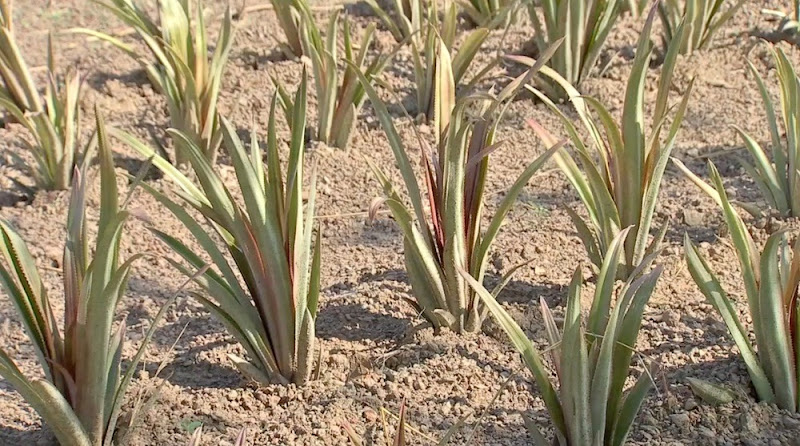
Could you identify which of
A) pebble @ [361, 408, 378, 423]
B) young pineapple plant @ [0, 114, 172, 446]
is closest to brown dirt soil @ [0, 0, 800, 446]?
pebble @ [361, 408, 378, 423]

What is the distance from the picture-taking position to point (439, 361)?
1850 millimetres

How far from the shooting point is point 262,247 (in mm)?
1654

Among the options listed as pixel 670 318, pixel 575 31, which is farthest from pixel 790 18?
pixel 670 318

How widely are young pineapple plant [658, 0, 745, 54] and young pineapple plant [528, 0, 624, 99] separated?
7.9 inches

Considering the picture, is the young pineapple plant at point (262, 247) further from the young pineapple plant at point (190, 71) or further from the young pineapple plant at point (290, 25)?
the young pineapple plant at point (290, 25)

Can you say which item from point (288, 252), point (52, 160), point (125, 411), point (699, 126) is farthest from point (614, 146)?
point (52, 160)

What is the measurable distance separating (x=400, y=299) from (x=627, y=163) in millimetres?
599

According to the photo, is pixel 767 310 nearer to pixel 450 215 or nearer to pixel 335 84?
pixel 450 215

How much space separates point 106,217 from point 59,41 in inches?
92.7

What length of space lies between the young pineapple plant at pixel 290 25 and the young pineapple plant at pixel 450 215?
1.28 m

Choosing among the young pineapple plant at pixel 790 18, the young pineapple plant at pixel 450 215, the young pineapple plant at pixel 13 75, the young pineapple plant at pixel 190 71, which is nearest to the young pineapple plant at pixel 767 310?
the young pineapple plant at pixel 450 215

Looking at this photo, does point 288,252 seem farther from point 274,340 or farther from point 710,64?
point 710,64

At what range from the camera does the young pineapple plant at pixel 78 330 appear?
147cm

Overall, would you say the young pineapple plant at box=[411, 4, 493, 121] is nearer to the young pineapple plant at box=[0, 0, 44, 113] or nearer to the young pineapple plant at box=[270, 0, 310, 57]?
the young pineapple plant at box=[270, 0, 310, 57]
